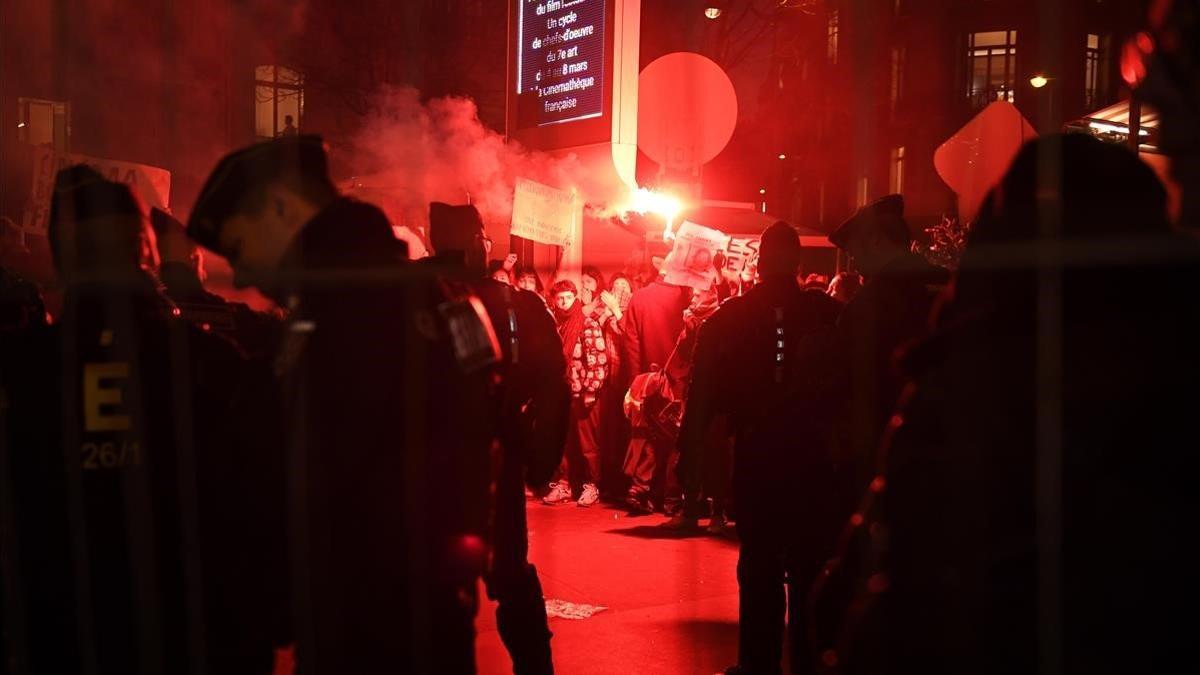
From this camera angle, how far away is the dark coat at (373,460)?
2.20 m

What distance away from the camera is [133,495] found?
2.50m

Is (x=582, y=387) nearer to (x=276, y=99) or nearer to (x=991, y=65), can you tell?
(x=276, y=99)

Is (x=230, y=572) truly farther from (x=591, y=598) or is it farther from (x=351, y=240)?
(x=591, y=598)

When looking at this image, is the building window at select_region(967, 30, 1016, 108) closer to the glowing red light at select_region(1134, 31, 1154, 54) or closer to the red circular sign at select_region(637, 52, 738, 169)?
the red circular sign at select_region(637, 52, 738, 169)

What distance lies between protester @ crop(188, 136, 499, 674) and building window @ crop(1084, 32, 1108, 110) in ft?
129

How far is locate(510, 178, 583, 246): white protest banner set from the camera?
10.2 metres

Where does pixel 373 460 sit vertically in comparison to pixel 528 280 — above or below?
below

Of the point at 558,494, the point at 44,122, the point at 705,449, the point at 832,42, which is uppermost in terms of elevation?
the point at 832,42

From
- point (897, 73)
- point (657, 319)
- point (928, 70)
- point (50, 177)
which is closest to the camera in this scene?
point (50, 177)

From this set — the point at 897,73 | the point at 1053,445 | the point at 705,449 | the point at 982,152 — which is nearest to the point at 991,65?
the point at 897,73

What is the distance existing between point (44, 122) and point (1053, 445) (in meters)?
17.0

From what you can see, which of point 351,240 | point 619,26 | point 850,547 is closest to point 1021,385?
point 850,547

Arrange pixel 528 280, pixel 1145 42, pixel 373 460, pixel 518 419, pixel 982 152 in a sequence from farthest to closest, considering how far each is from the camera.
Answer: pixel 528 280 < pixel 982 152 < pixel 518 419 < pixel 373 460 < pixel 1145 42

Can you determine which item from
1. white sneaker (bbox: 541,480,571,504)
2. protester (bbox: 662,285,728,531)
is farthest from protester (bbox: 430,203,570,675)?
white sneaker (bbox: 541,480,571,504)
